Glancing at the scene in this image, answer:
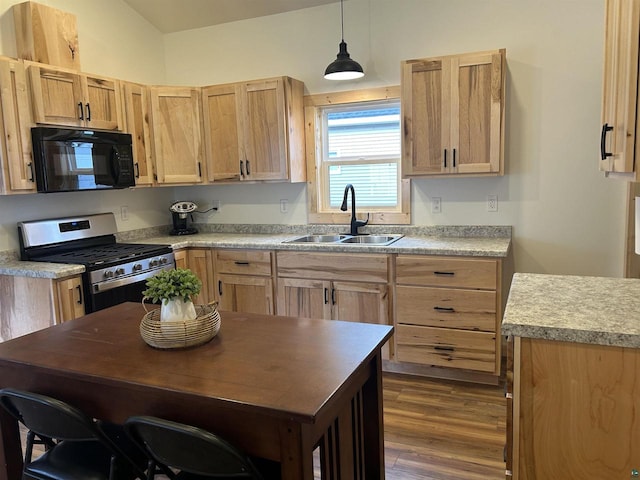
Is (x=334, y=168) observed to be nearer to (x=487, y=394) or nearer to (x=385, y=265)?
(x=385, y=265)

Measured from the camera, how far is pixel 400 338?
3273mm

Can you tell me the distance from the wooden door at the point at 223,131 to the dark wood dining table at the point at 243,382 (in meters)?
2.04

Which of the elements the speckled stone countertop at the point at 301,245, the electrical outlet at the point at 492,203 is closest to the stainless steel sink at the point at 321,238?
the speckled stone countertop at the point at 301,245

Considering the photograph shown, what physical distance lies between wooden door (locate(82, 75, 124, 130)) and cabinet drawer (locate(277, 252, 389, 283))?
1495 mm

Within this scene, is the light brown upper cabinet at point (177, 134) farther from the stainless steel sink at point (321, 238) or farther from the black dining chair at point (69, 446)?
the black dining chair at point (69, 446)

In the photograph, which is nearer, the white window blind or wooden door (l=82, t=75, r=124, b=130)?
wooden door (l=82, t=75, r=124, b=130)

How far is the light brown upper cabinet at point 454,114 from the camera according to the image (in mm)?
3090

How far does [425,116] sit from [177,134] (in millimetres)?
1931

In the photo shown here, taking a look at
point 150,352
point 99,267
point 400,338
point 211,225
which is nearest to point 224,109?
point 211,225

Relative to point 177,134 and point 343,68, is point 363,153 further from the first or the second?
point 177,134

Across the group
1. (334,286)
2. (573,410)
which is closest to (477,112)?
(334,286)

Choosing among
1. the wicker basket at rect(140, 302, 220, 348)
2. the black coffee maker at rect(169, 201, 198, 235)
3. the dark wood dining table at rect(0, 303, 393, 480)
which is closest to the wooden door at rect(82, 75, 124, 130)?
the black coffee maker at rect(169, 201, 198, 235)

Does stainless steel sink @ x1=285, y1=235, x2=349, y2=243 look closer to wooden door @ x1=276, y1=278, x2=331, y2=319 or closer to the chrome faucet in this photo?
the chrome faucet

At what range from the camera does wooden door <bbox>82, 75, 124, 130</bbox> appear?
3273 millimetres
